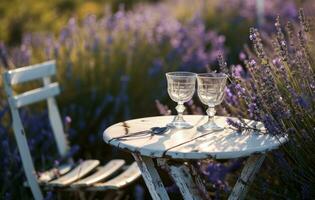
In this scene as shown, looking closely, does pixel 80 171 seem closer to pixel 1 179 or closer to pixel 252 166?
pixel 1 179

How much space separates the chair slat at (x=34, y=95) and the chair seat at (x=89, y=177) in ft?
1.39

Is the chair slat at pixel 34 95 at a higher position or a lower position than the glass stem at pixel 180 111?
lower

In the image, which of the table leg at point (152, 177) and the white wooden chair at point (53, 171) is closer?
the table leg at point (152, 177)

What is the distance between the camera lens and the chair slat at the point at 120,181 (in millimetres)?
3242

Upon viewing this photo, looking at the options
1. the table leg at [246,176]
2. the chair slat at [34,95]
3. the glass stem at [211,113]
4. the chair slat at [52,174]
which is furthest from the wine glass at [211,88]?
the chair slat at [34,95]

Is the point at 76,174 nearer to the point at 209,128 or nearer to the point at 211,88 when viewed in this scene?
the point at 209,128

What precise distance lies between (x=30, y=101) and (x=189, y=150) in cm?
155

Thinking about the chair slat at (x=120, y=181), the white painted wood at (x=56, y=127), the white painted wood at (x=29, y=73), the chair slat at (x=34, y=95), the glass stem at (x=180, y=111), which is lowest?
the chair slat at (x=120, y=181)

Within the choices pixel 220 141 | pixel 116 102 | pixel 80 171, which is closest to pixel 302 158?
pixel 220 141

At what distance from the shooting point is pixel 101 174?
135 inches

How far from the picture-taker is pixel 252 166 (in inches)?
102

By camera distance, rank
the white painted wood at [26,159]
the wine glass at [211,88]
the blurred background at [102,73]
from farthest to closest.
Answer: the blurred background at [102,73] < the white painted wood at [26,159] < the wine glass at [211,88]

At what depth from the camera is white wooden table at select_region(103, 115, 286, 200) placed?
240 centimetres

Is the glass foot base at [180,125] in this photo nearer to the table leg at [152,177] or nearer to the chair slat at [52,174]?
the table leg at [152,177]
